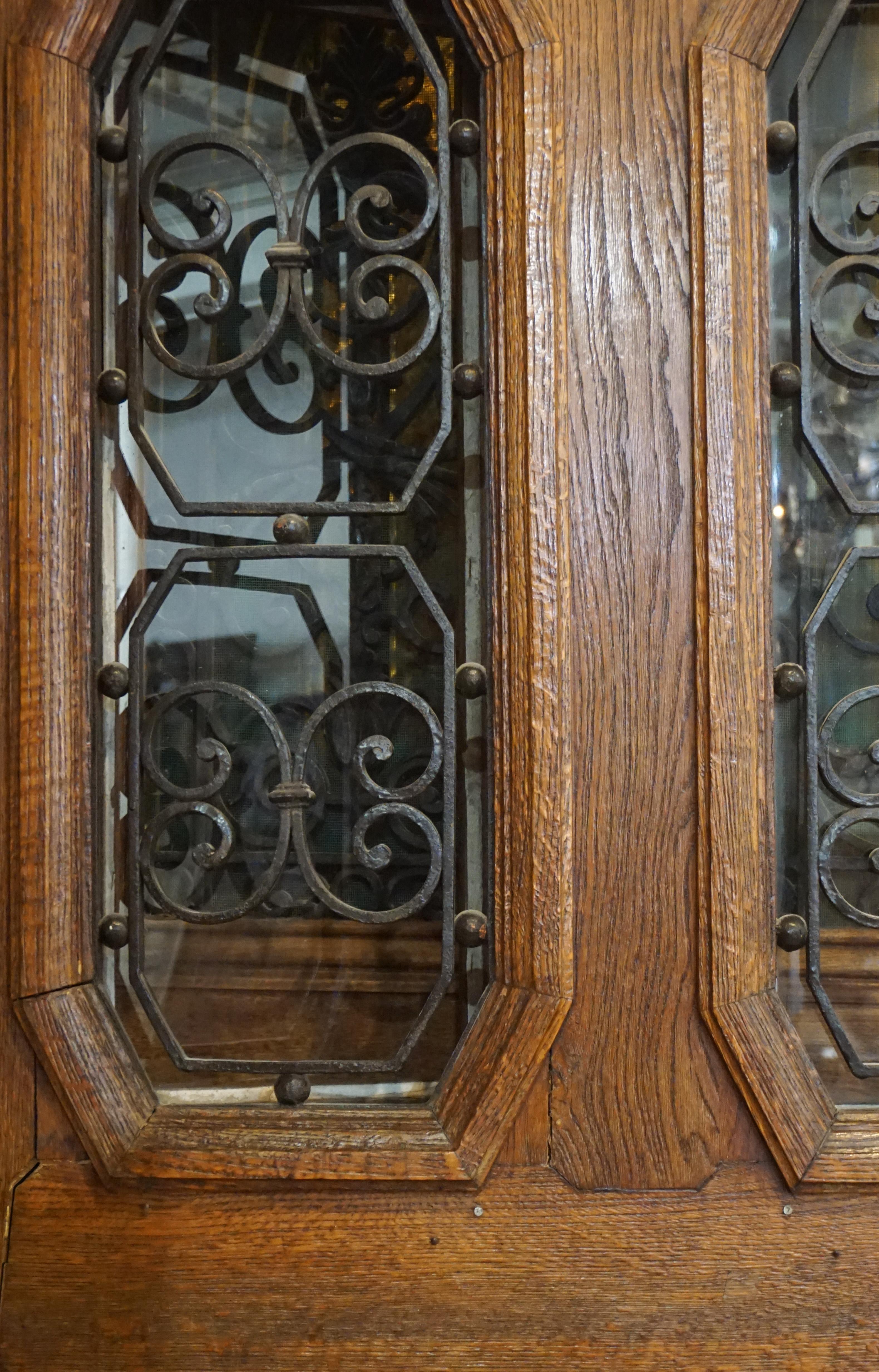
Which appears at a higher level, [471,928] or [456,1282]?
[471,928]

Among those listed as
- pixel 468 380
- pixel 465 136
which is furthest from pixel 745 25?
pixel 468 380

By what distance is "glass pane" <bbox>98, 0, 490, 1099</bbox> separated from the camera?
31.9 inches

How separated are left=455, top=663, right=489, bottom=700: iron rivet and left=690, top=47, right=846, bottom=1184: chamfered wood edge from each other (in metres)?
0.17

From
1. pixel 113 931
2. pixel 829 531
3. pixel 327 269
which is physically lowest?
pixel 113 931

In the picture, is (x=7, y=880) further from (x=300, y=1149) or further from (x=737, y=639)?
(x=737, y=639)

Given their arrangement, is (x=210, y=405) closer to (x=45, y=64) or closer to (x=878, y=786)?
(x=45, y=64)

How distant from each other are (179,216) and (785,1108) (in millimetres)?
890

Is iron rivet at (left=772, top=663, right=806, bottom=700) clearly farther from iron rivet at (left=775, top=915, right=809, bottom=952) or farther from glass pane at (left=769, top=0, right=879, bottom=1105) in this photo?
iron rivet at (left=775, top=915, right=809, bottom=952)

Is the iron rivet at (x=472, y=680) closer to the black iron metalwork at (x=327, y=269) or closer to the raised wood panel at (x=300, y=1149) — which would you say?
the black iron metalwork at (x=327, y=269)

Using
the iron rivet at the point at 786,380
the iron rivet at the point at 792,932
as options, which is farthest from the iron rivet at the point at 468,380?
the iron rivet at the point at 792,932

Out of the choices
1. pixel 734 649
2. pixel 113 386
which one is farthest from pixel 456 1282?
pixel 113 386

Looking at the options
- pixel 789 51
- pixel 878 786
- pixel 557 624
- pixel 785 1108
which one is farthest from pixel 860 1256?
pixel 789 51

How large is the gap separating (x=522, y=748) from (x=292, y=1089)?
1.12ft

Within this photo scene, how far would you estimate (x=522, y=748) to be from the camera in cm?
78
